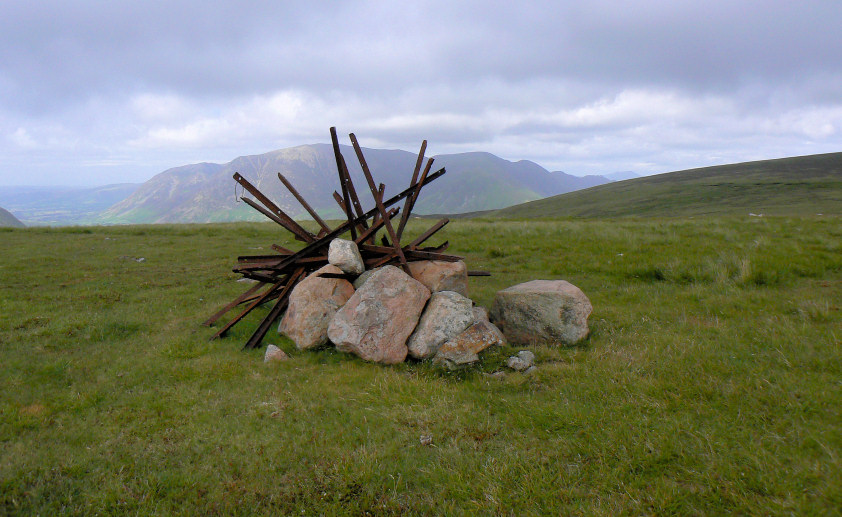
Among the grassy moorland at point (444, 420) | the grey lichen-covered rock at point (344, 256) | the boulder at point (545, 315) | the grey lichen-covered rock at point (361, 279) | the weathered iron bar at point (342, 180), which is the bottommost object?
the grassy moorland at point (444, 420)

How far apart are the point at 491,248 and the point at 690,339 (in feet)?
46.5

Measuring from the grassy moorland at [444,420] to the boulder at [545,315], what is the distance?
584 mm

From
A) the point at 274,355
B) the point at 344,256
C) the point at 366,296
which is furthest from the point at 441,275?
the point at 274,355

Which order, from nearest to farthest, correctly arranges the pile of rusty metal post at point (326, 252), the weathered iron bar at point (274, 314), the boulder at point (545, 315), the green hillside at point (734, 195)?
the boulder at point (545, 315), the weathered iron bar at point (274, 314), the pile of rusty metal post at point (326, 252), the green hillside at point (734, 195)

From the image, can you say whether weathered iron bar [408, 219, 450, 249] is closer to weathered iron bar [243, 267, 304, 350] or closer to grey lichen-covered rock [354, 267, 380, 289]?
grey lichen-covered rock [354, 267, 380, 289]

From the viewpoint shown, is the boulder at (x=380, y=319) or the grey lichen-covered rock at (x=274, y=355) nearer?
the boulder at (x=380, y=319)

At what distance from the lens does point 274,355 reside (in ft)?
31.3

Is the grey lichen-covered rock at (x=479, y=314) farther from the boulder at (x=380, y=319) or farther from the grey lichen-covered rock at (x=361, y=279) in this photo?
the grey lichen-covered rock at (x=361, y=279)

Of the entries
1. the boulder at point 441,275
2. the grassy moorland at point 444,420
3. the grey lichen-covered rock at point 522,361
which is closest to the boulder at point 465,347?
the grassy moorland at point 444,420

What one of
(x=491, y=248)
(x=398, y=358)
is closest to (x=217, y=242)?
(x=491, y=248)

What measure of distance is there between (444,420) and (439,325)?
2.74m

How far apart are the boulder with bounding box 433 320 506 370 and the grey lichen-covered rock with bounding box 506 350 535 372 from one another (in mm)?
621

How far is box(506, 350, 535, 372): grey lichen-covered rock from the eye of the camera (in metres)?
8.29

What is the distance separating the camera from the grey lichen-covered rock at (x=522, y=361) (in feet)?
27.2
